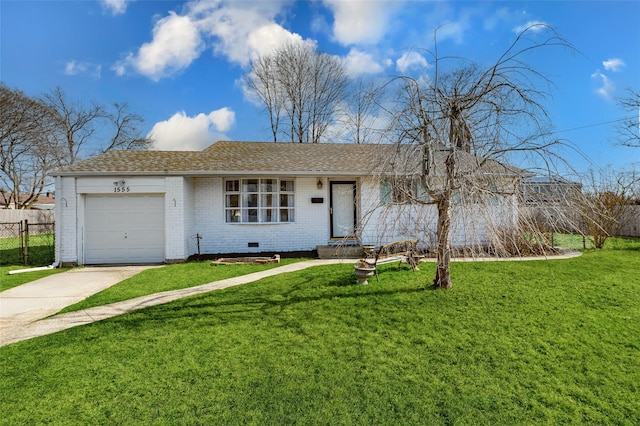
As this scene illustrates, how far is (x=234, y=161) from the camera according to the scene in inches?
489

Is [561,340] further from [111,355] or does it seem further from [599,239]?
[599,239]

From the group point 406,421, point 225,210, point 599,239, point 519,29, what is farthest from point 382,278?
point 599,239

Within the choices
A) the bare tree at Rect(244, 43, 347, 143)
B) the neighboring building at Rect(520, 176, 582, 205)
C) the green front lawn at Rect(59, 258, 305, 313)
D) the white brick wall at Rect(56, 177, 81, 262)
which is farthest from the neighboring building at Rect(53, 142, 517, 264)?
the bare tree at Rect(244, 43, 347, 143)

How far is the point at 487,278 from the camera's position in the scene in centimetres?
A: 750

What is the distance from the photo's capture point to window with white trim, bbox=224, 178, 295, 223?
40.0ft

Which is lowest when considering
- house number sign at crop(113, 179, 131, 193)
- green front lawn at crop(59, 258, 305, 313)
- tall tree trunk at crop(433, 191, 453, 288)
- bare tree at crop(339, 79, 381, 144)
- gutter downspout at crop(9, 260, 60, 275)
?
green front lawn at crop(59, 258, 305, 313)

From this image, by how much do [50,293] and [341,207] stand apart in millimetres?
9248

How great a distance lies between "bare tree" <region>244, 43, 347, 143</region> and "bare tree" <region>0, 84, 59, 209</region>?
1736 centimetres

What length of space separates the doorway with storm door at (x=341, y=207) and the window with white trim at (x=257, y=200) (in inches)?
64.6

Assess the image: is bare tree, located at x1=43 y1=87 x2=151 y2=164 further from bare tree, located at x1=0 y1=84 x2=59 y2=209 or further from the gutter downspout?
the gutter downspout

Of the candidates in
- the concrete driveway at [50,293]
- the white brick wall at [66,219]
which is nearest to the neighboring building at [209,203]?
the white brick wall at [66,219]

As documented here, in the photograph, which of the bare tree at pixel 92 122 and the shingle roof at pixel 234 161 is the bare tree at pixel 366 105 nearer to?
the shingle roof at pixel 234 161

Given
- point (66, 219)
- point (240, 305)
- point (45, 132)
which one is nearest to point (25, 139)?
point (45, 132)

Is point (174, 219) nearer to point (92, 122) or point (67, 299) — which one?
point (67, 299)
